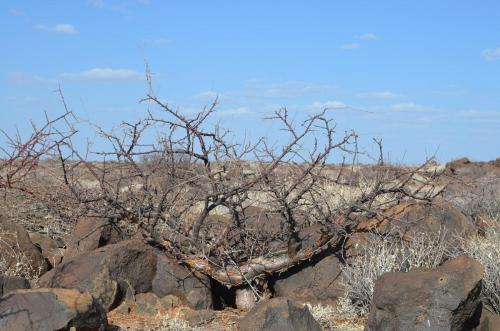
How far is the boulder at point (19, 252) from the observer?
916 centimetres

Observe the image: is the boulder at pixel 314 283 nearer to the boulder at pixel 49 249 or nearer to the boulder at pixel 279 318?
the boulder at pixel 279 318

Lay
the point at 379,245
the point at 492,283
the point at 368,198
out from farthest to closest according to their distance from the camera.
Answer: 1. the point at 368,198
2. the point at 379,245
3. the point at 492,283

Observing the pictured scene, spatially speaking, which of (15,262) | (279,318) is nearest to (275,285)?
(279,318)

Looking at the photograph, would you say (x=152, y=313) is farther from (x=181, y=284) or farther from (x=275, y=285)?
(x=275, y=285)

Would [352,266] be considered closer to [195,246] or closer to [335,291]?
[335,291]

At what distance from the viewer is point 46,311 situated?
630 centimetres

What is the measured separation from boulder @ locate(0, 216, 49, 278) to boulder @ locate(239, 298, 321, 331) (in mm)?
3470

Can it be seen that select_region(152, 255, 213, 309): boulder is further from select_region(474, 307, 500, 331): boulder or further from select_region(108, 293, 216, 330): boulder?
select_region(474, 307, 500, 331): boulder

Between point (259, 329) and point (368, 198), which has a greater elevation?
point (368, 198)

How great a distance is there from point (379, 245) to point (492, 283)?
1.27 meters

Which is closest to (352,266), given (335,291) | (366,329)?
(335,291)

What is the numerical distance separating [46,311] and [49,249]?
406cm

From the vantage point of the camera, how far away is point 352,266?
27.8 feet

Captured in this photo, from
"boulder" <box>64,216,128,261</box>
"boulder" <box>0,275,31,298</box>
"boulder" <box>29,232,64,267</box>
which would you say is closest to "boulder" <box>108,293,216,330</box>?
"boulder" <box>0,275,31,298</box>
